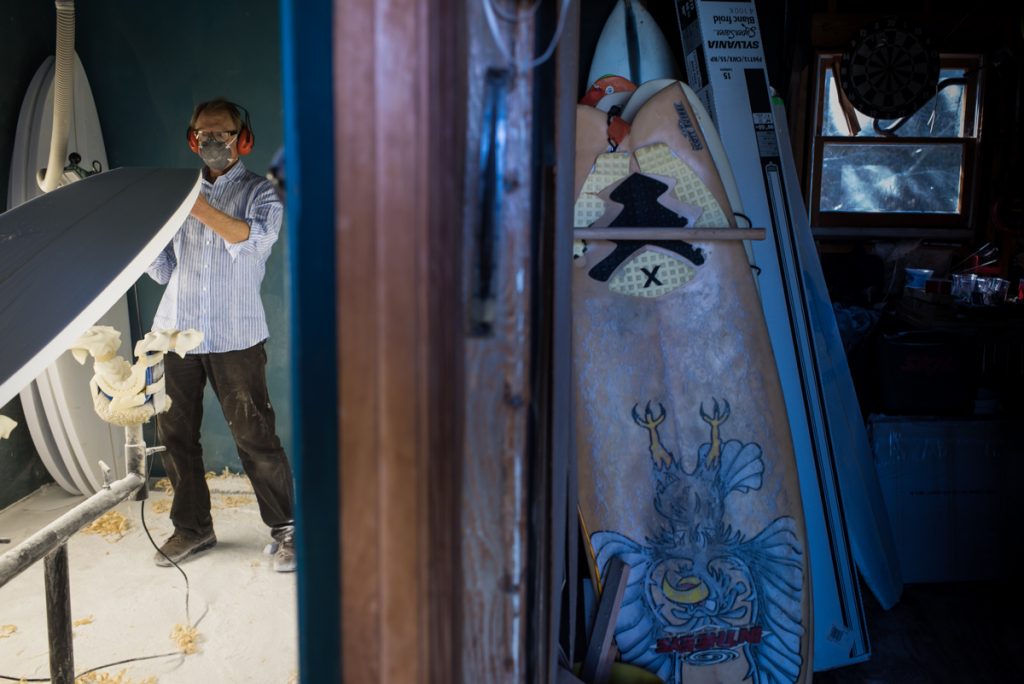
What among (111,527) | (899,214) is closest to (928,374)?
(899,214)

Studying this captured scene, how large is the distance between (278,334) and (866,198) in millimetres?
3015

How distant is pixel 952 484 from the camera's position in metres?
2.94

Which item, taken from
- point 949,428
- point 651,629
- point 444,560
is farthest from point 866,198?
point 444,560

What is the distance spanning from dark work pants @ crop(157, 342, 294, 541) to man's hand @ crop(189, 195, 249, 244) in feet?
1.55

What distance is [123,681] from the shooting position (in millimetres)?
2318

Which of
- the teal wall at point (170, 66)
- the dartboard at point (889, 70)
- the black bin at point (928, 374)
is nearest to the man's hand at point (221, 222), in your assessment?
the teal wall at point (170, 66)

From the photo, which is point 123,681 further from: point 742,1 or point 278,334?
point 742,1

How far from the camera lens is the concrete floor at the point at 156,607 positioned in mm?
2414

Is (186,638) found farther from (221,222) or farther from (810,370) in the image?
(810,370)

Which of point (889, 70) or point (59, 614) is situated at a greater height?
point (889, 70)

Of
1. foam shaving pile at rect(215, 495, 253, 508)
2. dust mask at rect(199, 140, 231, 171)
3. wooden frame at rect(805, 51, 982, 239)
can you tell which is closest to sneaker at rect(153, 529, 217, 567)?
foam shaving pile at rect(215, 495, 253, 508)

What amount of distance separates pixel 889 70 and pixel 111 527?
4020mm

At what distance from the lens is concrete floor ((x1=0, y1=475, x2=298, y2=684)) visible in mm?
2414

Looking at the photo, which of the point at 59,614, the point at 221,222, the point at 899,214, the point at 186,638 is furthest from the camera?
the point at 899,214
